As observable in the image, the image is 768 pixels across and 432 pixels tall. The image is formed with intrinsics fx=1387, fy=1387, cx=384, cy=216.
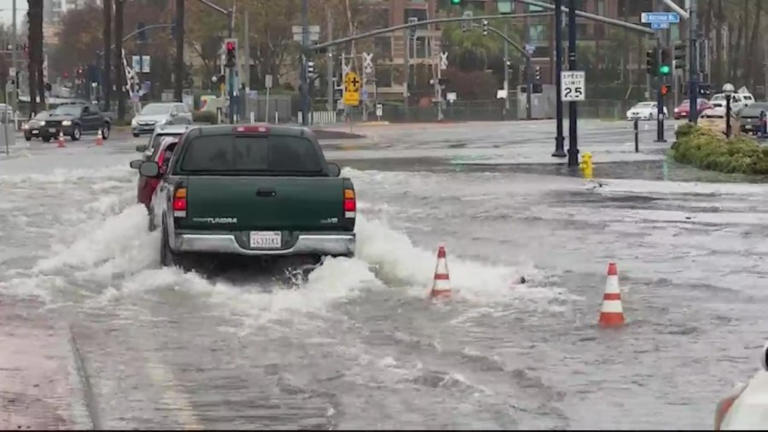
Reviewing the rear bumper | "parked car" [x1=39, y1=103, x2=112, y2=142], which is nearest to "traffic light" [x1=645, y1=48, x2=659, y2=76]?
"parked car" [x1=39, y1=103, x2=112, y2=142]

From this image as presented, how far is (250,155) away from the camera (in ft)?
50.2

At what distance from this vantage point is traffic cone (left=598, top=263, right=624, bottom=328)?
40.6 feet

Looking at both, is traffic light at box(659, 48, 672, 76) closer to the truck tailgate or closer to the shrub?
the shrub

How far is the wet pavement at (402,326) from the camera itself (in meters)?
8.97

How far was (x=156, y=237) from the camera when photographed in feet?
55.3

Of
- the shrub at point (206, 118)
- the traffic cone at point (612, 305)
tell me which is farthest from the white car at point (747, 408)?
the shrub at point (206, 118)

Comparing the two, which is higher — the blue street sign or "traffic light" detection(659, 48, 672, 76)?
the blue street sign

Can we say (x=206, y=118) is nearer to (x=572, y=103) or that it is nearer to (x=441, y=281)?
(x=572, y=103)

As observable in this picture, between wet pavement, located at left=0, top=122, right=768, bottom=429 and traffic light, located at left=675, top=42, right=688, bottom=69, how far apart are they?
24656 millimetres

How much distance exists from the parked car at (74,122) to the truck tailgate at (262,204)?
50.7 meters

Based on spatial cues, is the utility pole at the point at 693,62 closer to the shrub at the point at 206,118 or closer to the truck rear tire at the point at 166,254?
the shrub at the point at 206,118

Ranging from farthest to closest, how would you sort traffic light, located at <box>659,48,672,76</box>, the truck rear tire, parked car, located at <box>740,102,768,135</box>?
parked car, located at <box>740,102,768,135</box>
traffic light, located at <box>659,48,672,76</box>
the truck rear tire

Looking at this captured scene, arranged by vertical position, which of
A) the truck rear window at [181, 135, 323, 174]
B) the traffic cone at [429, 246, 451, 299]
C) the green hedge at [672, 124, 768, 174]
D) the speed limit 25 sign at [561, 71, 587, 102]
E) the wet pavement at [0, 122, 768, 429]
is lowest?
the wet pavement at [0, 122, 768, 429]

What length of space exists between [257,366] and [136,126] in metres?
54.1
